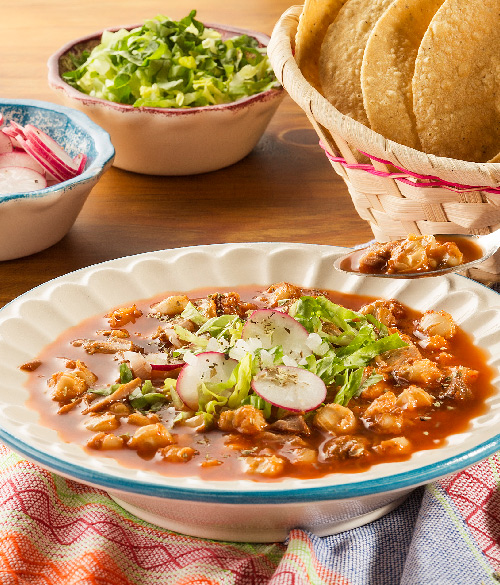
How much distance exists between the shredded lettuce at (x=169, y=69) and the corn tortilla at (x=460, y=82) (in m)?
1.15

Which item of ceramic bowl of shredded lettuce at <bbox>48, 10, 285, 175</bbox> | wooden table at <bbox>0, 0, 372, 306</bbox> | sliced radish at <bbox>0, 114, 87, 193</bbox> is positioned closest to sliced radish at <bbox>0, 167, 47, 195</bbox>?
sliced radish at <bbox>0, 114, 87, 193</bbox>

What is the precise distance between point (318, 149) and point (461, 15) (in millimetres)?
1425

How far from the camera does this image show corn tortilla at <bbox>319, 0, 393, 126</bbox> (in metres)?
2.64

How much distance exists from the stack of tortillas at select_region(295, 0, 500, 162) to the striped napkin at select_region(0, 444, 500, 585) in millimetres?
1082

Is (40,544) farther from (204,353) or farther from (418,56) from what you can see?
(418,56)

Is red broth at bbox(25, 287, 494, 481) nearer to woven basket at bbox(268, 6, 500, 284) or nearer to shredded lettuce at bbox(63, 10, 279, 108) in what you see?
woven basket at bbox(268, 6, 500, 284)

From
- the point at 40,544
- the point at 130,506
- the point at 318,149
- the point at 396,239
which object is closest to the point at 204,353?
the point at 130,506

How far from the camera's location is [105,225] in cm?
323

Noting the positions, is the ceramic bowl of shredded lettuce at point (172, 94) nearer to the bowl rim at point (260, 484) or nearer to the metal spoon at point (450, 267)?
the metal spoon at point (450, 267)

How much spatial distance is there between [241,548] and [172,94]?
2.20 meters

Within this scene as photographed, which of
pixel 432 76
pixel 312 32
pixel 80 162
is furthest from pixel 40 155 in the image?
pixel 432 76

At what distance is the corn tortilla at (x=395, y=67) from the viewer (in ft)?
8.13

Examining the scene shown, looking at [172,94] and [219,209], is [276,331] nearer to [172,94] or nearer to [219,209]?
[219,209]

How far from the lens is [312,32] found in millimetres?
2723
